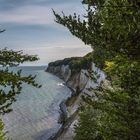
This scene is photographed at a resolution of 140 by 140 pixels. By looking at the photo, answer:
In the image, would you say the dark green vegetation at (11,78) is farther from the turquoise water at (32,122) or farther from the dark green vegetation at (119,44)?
the turquoise water at (32,122)

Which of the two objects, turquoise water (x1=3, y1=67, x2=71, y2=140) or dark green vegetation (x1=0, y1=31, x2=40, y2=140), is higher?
dark green vegetation (x1=0, y1=31, x2=40, y2=140)

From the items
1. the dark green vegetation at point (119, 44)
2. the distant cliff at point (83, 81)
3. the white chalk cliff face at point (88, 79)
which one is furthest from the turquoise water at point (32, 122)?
the dark green vegetation at point (119, 44)

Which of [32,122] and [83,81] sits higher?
[83,81]

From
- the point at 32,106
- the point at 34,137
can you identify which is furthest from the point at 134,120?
the point at 32,106

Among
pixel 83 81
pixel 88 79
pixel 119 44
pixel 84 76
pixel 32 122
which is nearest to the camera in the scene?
pixel 119 44

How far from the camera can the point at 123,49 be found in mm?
12125

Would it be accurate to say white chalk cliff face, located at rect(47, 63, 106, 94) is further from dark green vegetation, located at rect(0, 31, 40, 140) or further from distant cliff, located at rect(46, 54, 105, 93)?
dark green vegetation, located at rect(0, 31, 40, 140)

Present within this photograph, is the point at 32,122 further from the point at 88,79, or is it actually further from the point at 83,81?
the point at 83,81

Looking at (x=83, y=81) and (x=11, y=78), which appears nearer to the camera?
(x=11, y=78)

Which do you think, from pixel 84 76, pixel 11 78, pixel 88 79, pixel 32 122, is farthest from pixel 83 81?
pixel 11 78

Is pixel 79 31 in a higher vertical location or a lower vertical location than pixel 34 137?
higher

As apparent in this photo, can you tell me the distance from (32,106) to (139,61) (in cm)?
8898

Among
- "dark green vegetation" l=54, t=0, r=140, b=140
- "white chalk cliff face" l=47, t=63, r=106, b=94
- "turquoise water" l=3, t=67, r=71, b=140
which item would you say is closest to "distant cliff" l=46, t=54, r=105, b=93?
"white chalk cliff face" l=47, t=63, r=106, b=94

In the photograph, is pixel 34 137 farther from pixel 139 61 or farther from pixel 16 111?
pixel 139 61
